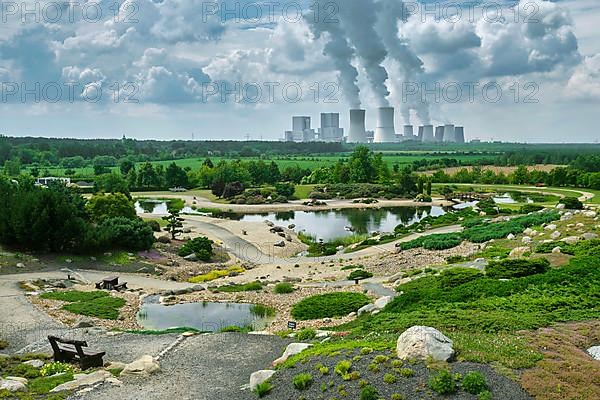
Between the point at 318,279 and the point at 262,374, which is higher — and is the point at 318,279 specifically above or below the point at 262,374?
below

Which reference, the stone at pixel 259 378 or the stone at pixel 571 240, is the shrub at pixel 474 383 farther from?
the stone at pixel 571 240

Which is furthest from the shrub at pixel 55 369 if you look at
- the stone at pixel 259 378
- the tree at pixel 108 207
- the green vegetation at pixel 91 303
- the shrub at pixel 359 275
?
the tree at pixel 108 207

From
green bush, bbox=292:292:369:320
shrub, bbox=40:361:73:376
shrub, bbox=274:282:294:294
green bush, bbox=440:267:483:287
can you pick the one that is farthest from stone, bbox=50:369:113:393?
shrub, bbox=274:282:294:294

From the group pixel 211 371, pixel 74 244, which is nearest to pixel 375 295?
pixel 211 371

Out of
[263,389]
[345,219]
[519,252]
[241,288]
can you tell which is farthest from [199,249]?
[345,219]

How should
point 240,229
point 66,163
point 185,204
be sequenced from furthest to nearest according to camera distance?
point 66,163
point 185,204
point 240,229

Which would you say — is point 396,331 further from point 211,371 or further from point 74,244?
point 74,244
